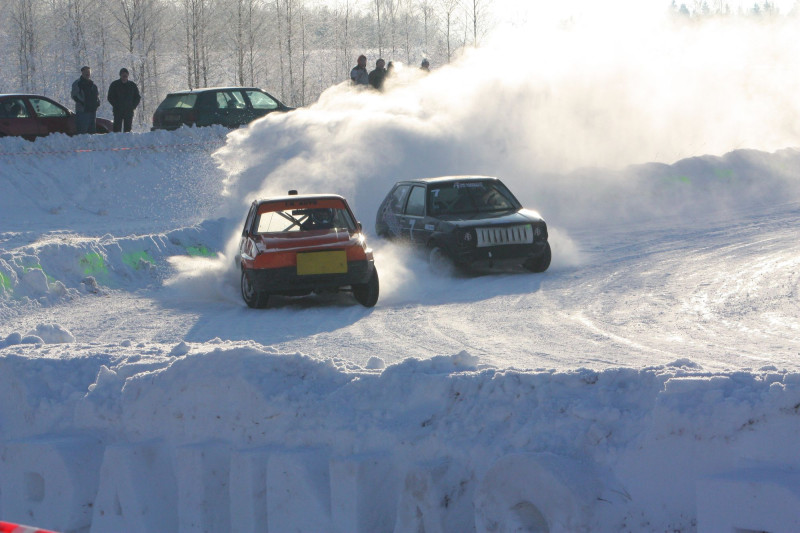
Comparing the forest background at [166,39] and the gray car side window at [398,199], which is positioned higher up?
the forest background at [166,39]

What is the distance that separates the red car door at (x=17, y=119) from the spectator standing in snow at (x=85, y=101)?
3.05ft

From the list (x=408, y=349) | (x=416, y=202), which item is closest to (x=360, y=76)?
(x=416, y=202)

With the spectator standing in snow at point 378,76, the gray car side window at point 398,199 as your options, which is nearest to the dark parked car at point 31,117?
the spectator standing in snow at point 378,76

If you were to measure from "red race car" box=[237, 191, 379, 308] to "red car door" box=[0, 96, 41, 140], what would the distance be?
Result: 41.5ft

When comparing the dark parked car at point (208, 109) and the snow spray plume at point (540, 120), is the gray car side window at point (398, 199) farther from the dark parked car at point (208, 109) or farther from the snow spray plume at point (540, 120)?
the dark parked car at point (208, 109)

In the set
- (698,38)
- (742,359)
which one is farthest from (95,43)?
(742,359)

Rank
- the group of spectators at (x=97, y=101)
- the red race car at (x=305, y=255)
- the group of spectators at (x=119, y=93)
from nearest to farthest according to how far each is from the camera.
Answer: the red race car at (x=305, y=255) → the group of spectators at (x=119, y=93) → the group of spectators at (x=97, y=101)

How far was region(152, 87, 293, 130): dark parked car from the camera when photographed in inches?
896

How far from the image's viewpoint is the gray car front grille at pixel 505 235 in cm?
1142

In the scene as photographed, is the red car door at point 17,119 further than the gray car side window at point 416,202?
Yes

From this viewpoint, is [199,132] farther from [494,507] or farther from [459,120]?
[494,507]

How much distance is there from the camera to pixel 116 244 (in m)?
12.8

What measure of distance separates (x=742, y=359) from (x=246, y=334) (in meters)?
4.40

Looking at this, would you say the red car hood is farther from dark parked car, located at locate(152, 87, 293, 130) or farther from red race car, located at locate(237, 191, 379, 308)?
dark parked car, located at locate(152, 87, 293, 130)
